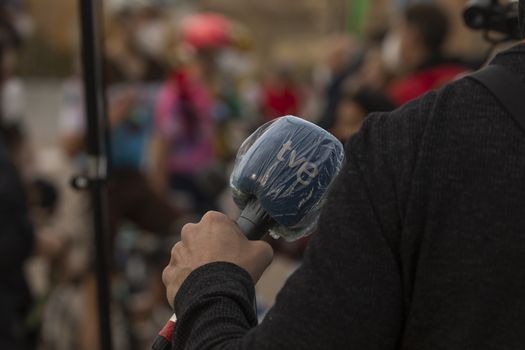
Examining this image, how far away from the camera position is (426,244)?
1235 millimetres

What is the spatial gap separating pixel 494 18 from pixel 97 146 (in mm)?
992

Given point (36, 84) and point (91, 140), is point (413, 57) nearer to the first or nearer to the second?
point (91, 140)

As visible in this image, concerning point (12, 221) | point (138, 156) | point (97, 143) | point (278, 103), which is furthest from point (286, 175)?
point (278, 103)

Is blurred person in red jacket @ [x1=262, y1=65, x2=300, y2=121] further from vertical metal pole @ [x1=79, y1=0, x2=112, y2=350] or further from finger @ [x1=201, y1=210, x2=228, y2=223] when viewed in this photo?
finger @ [x1=201, y1=210, x2=228, y2=223]

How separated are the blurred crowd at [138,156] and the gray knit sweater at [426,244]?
7.71ft

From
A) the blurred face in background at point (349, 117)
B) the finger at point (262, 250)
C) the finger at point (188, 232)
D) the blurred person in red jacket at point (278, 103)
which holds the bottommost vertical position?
the blurred person in red jacket at point (278, 103)

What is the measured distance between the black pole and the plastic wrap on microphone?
0.93m

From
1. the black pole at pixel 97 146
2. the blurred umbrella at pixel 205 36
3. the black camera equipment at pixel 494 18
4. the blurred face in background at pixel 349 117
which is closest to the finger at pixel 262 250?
the black camera equipment at pixel 494 18

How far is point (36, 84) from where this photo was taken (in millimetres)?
20469

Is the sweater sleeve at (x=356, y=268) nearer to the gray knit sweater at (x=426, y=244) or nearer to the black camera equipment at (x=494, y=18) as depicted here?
the gray knit sweater at (x=426, y=244)

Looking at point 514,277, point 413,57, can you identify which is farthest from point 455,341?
point 413,57

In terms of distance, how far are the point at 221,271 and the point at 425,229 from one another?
1.04ft

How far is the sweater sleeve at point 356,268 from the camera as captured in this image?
1.24 m

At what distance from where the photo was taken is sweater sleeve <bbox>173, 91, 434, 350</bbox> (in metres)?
1.24
